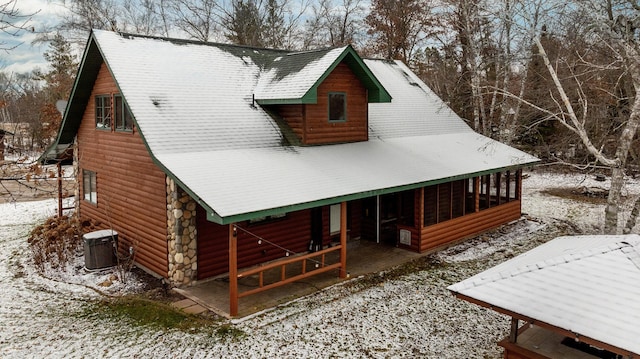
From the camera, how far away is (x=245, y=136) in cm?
1316

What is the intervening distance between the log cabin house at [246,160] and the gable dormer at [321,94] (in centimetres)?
4

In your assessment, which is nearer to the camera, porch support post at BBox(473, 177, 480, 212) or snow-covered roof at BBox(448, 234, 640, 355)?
snow-covered roof at BBox(448, 234, 640, 355)

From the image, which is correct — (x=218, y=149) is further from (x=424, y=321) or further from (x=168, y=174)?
(x=424, y=321)

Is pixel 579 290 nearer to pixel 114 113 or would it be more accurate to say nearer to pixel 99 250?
pixel 99 250

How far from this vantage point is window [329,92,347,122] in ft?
48.4

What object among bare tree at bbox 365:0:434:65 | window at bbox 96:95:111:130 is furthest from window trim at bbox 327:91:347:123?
bare tree at bbox 365:0:434:65

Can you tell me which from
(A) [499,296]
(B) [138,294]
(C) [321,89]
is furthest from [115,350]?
(C) [321,89]

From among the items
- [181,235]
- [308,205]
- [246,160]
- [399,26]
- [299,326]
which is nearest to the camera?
[299,326]

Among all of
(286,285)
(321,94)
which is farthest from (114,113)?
(286,285)

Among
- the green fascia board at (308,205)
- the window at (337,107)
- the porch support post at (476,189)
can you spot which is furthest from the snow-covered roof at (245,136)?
the window at (337,107)

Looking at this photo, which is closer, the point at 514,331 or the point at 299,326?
the point at 514,331

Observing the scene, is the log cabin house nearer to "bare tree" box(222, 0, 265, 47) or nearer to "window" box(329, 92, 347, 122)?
"window" box(329, 92, 347, 122)

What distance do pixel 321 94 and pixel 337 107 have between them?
87 centimetres

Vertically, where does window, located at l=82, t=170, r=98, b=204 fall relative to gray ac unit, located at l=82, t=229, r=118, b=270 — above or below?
above
